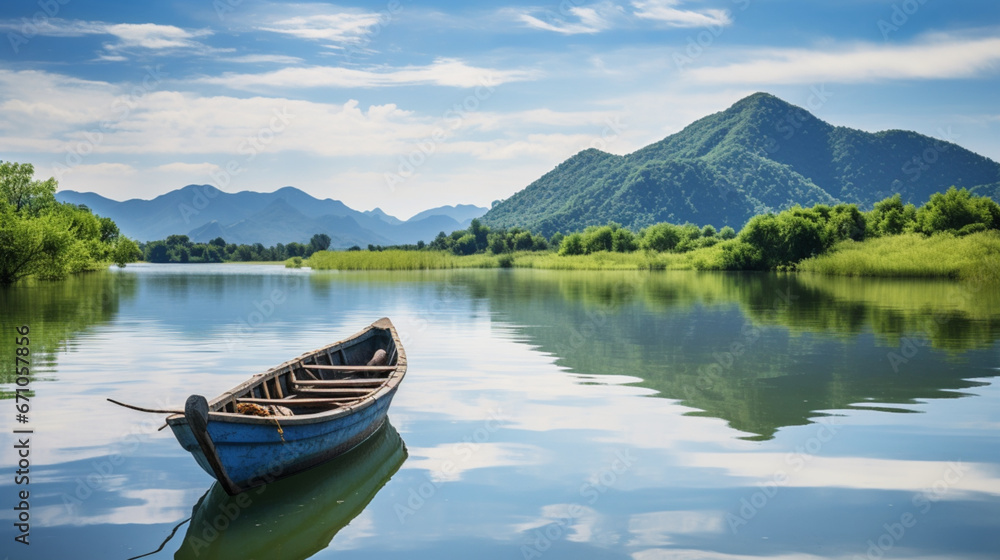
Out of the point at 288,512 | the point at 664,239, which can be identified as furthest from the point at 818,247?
the point at 288,512

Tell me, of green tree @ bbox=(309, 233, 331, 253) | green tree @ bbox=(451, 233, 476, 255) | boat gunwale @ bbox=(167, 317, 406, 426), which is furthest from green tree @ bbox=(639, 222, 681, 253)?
boat gunwale @ bbox=(167, 317, 406, 426)

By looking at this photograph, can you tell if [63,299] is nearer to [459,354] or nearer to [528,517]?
[459,354]

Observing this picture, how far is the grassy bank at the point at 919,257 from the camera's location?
4994cm

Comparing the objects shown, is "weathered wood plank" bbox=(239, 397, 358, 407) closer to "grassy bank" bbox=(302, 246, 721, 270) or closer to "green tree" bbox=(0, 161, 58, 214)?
"green tree" bbox=(0, 161, 58, 214)

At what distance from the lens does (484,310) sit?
106ft

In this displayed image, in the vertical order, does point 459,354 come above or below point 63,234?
below

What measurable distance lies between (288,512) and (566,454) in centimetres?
387

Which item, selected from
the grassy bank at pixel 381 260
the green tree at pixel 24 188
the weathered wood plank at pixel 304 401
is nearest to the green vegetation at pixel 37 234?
the green tree at pixel 24 188

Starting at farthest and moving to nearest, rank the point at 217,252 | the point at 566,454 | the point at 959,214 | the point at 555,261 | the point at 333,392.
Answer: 1. the point at 217,252
2. the point at 555,261
3. the point at 959,214
4. the point at 333,392
5. the point at 566,454

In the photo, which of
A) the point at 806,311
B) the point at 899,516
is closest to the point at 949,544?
the point at 899,516

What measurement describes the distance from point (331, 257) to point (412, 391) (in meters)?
73.9

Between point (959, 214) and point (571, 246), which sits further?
point (571, 246)

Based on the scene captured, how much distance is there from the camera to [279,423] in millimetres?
8352

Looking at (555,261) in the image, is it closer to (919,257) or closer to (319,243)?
(919,257)
